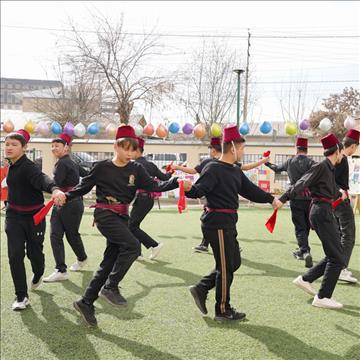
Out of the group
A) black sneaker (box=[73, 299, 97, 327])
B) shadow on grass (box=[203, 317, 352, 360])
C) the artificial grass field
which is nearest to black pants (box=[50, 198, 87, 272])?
the artificial grass field

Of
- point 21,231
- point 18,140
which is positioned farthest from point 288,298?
point 18,140

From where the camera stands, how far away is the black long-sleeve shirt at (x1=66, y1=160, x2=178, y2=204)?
463 cm

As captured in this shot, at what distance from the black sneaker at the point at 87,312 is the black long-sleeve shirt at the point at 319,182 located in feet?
7.84

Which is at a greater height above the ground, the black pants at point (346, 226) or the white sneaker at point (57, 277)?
the black pants at point (346, 226)

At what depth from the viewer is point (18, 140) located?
17.3 feet

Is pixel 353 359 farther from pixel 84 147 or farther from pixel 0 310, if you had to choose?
pixel 84 147

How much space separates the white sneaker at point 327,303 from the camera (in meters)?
5.06

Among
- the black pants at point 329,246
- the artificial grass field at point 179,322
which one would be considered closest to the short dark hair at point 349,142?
the black pants at point 329,246

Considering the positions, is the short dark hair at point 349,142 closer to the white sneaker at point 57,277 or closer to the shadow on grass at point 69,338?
the shadow on grass at point 69,338

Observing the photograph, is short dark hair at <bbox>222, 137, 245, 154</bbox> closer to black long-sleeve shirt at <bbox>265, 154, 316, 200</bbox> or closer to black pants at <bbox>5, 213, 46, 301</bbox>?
black pants at <bbox>5, 213, 46, 301</bbox>

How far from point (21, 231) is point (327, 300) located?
3547 mm

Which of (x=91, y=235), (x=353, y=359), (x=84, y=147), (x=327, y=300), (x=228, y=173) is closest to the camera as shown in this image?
(x=353, y=359)

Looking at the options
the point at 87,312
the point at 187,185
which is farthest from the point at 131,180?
the point at 87,312

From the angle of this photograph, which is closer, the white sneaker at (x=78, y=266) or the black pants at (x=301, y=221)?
the white sneaker at (x=78, y=266)
